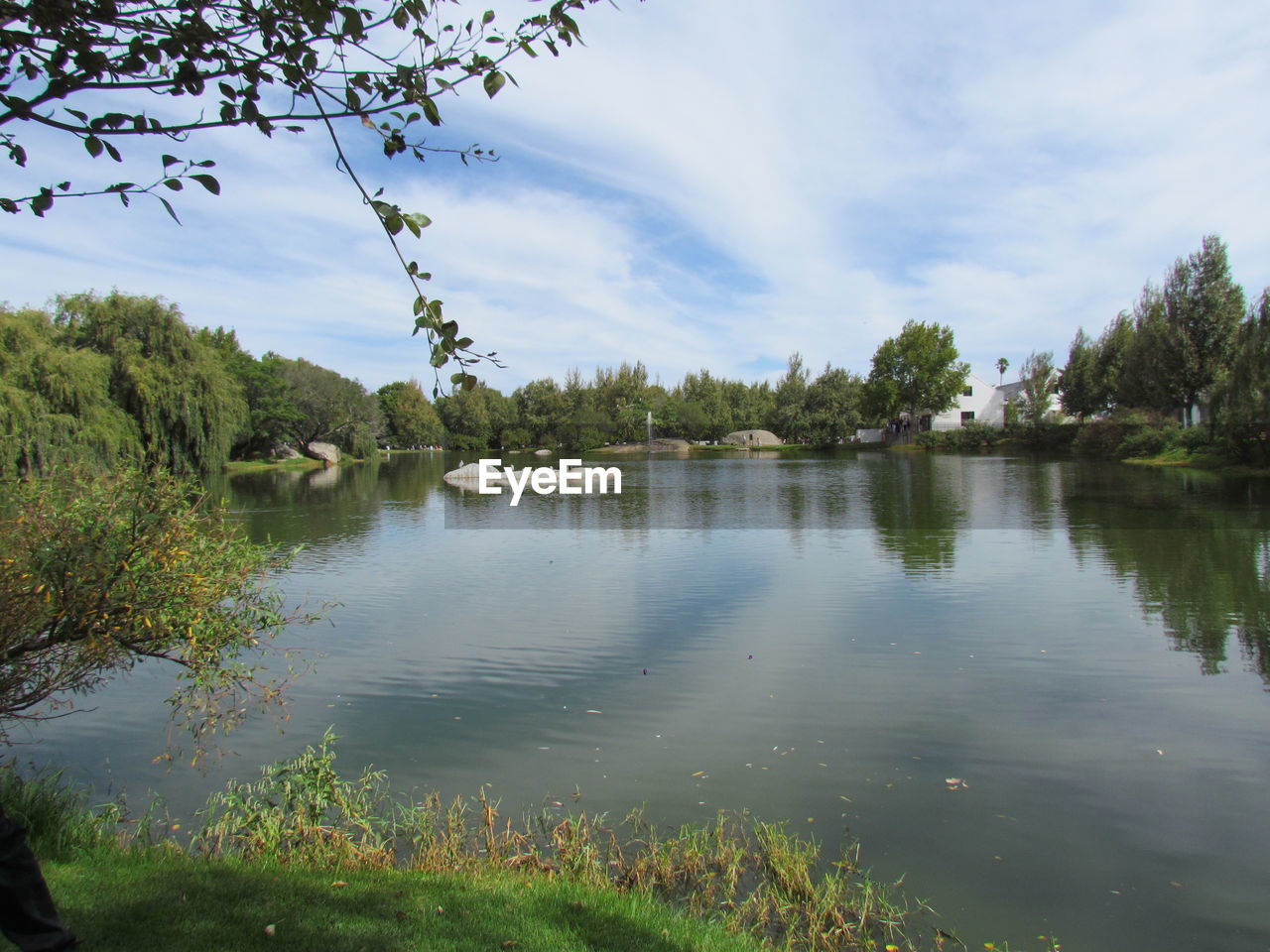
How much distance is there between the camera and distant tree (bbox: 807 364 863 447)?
80875 millimetres

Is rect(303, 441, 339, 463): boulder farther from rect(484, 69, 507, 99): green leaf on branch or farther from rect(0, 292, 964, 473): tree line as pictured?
rect(484, 69, 507, 99): green leaf on branch

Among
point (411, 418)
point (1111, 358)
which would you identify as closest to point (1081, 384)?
point (1111, 358)

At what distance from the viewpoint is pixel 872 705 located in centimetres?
795

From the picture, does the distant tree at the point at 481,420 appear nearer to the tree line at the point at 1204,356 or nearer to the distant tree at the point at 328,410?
the distant tree at the point at 328,410

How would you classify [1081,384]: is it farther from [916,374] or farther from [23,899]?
[23,899]

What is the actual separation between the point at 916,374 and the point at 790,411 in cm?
1498

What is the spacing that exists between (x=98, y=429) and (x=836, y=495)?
986 inches

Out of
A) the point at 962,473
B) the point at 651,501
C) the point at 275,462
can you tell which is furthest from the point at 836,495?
the point at 275,462

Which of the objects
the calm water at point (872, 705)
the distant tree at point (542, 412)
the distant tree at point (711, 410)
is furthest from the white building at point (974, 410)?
the calm water at point (872, 705)

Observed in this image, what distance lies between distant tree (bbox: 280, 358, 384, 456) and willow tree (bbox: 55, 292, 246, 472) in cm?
2823

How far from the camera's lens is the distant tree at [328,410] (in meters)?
65.6

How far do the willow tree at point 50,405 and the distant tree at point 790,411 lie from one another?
65.7 metres

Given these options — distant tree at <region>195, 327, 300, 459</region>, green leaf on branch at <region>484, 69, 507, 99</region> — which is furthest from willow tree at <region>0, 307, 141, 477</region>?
distant tree at <region>195, 327, 300, 459</region>

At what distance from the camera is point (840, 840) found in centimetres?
534
